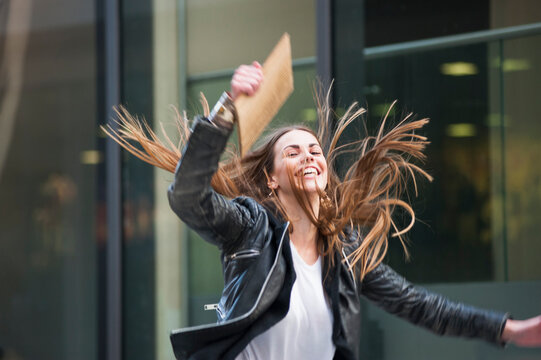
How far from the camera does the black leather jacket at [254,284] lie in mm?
2238

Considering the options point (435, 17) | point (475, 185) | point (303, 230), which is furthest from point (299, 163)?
point (435, 17)

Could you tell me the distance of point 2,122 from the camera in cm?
627

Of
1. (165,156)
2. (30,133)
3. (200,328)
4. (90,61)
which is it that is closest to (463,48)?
(165,156)

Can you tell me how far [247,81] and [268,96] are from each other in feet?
0.23

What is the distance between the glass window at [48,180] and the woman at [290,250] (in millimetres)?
3309

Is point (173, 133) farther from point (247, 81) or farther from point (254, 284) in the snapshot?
point (247, 81)

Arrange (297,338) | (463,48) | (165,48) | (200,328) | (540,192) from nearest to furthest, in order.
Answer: (200,328)
(297,338)
(540,192)
(463,48)
(165,48)

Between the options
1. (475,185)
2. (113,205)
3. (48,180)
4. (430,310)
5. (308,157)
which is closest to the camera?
(308,157)

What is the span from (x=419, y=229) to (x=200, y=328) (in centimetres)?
226

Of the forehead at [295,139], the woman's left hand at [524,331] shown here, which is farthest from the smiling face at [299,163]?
the woman's left hand at [524,331]

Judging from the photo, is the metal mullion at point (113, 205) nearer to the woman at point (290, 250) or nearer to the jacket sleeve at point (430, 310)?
the woman at point (290, 250)

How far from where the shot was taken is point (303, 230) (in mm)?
2799

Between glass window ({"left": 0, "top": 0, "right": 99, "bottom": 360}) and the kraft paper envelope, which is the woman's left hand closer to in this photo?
the kraft paper envelope

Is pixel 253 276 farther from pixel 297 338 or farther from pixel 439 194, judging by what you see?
pixel 439 194
